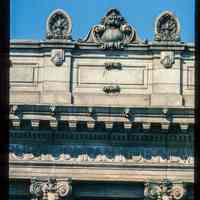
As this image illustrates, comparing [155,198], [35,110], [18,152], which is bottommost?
[155,198]

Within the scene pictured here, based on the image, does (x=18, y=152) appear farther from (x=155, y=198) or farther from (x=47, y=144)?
(x=155, y=198)

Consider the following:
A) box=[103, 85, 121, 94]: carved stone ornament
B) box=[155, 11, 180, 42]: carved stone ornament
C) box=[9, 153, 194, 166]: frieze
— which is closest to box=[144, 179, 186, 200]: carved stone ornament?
box=[9, 153, 194, 166]: frieze

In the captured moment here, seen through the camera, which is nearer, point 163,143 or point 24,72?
point 163,143

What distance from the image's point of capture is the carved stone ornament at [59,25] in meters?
19.7

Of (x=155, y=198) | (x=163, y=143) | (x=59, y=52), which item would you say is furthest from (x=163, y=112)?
(x=59, y=52)

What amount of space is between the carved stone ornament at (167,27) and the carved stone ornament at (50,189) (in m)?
5.01

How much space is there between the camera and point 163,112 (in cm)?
1825

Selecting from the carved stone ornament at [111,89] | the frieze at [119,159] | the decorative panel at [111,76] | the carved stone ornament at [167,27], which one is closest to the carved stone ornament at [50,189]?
the frieze at [119,159]

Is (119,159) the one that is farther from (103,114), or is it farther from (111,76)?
(111,76)

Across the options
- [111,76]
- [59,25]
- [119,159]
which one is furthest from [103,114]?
[59,25]

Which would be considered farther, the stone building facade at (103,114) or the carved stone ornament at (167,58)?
the carved stone ornament at (167,58)

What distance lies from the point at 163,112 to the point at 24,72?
14.8ft

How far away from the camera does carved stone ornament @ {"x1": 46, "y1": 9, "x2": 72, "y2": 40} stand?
1970 cm

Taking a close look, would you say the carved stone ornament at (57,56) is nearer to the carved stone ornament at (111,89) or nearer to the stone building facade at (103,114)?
the stone building facade at (103,114)
